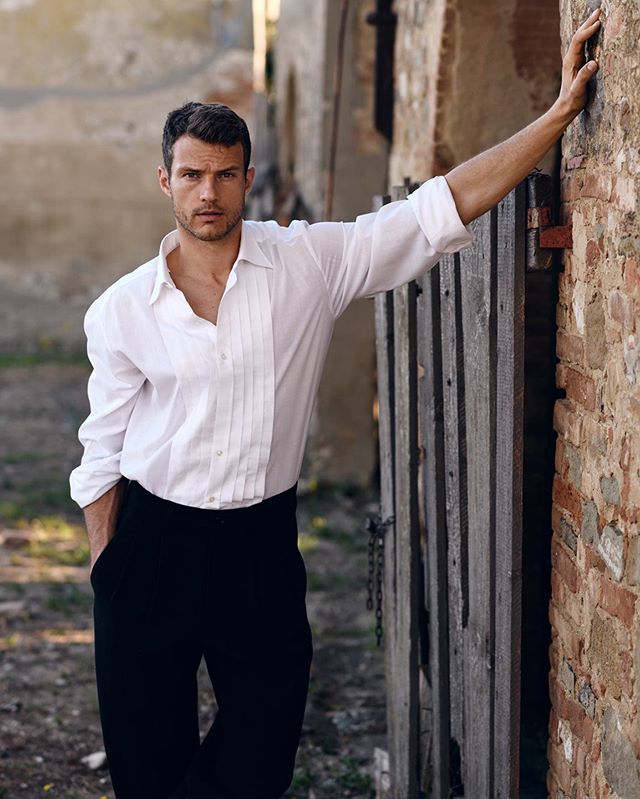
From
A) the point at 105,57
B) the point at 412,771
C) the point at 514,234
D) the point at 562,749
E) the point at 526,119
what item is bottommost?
the point at 412,771

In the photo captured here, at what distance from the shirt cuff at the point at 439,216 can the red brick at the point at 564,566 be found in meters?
0.72

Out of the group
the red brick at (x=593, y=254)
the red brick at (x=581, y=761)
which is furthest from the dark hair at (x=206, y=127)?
the red brick at (x=581, y=761)

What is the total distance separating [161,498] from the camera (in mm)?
2664

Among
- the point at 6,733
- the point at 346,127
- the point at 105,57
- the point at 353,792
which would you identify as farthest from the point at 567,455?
the point at 105,57

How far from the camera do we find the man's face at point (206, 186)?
8.27 feet

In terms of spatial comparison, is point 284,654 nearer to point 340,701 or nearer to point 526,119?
point 340,701

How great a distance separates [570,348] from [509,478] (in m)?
0.33

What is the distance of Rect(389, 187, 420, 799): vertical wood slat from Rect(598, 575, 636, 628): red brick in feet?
3.43

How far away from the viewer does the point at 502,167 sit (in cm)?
235

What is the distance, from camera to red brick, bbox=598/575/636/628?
6.79 ft

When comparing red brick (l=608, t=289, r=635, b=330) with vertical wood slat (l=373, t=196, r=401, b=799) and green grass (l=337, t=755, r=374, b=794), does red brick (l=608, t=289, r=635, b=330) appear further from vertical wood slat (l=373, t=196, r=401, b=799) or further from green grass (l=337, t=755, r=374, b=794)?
green grass (l=337, t=755, r=374, b=794)

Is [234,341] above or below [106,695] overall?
above

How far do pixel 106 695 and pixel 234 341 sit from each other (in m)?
0.94

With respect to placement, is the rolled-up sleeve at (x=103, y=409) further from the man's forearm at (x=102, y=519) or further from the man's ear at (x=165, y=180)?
the man's ear at (x=165, y=180)
